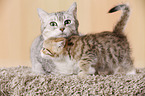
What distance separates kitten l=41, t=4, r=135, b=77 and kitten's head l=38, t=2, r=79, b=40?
0.05 metres

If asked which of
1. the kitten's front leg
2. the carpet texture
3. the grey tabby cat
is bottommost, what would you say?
the carpet texture

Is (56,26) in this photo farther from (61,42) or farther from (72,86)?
(72,86)

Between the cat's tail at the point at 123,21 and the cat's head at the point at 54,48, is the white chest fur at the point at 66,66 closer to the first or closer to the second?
the cat's head at the point at 54,48

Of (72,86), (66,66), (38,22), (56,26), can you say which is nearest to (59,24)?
(56,26)

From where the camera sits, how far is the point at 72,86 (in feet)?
3.22

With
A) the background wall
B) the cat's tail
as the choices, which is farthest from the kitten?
the background wall

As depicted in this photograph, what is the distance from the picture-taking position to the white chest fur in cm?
111

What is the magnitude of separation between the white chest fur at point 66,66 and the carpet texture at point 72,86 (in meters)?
0.09

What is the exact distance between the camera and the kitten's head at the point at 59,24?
3.72 feet

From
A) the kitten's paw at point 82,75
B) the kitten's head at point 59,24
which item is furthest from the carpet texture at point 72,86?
the kitten's head at point 59,24

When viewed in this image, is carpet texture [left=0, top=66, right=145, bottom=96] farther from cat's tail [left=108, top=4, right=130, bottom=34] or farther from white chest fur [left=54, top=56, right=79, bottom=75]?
cat's tail [left=108, top=4, right=130, bottom=34]

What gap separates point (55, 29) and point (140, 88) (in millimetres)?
586

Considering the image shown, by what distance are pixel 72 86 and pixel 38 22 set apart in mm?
1286

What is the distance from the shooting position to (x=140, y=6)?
6.82ft
